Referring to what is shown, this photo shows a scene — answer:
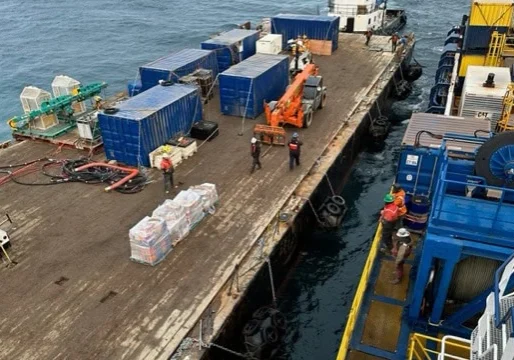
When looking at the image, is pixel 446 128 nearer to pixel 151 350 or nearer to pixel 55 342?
pixel 151 350

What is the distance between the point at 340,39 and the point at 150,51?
2115cm

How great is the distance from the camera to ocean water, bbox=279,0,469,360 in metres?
17.2

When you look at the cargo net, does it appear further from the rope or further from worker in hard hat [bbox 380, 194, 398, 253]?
worker in hard hat [bbox 380, 194, 398, 253]

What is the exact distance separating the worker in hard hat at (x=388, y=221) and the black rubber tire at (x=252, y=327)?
15.6 ft

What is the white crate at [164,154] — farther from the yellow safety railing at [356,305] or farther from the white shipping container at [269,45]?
the white shipping container at [269,45]

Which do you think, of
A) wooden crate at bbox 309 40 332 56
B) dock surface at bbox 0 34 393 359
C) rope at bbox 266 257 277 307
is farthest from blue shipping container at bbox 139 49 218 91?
rope at bbox 266 257 277 307

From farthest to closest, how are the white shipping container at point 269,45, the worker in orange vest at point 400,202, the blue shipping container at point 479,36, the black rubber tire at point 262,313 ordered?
the white shipping container at point 269,45
the blue shipping container at point 479,36
the black rubber tire at point 262,313
the worker in orange vest at point 400,202

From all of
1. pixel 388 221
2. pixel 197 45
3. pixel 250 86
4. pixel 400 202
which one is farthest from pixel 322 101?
pixel 197 45

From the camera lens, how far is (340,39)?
4081cm

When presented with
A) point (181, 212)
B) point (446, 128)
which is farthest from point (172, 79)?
point (446, 128)

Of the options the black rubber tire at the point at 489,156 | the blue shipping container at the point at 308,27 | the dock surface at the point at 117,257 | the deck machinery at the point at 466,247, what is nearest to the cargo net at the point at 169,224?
the dock surface at the point at 117,257

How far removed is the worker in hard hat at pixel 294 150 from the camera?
67.2 feet

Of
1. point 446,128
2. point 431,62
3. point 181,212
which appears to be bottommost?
point 431,62

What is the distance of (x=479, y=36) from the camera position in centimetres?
2678
